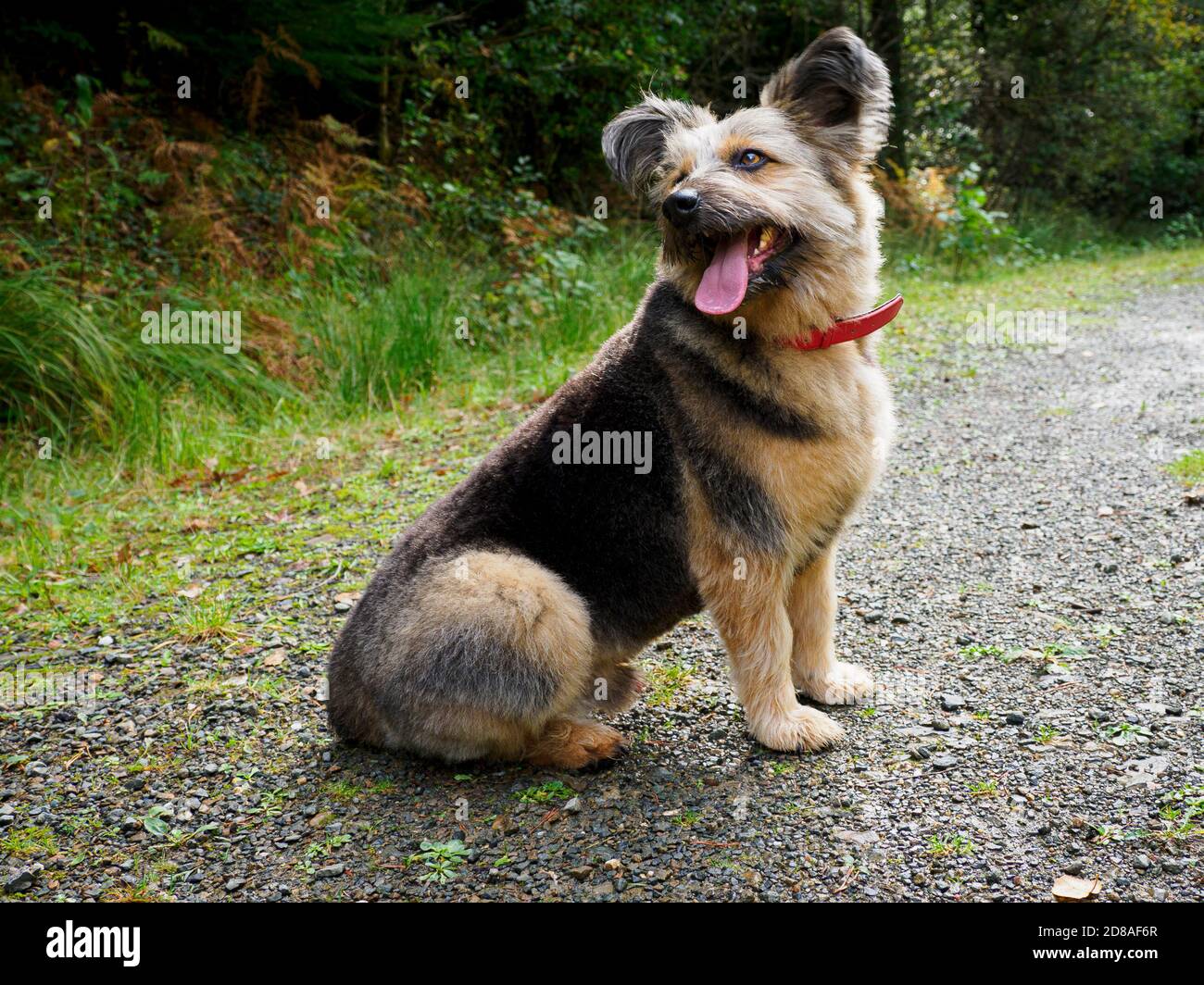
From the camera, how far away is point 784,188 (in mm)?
3721

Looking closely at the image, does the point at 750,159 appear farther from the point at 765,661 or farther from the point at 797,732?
the point at 797,732

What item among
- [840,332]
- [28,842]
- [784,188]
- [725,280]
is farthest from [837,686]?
[28,842]

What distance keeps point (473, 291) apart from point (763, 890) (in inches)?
330

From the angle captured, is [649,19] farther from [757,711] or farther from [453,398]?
[757,711]

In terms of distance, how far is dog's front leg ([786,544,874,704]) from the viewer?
165 inches

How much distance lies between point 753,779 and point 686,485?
1115 mm

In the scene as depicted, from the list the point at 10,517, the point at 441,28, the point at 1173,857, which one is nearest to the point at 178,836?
the point at 1173,857

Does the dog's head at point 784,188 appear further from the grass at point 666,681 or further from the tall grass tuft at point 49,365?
Answer: the tall grass tuft at point 49,365

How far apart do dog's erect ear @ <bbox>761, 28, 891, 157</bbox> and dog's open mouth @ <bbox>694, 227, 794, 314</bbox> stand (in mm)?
536

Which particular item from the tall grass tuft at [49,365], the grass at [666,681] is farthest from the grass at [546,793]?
the tall grass tuft at [49,365]

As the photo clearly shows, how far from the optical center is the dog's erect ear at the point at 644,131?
164 inches
